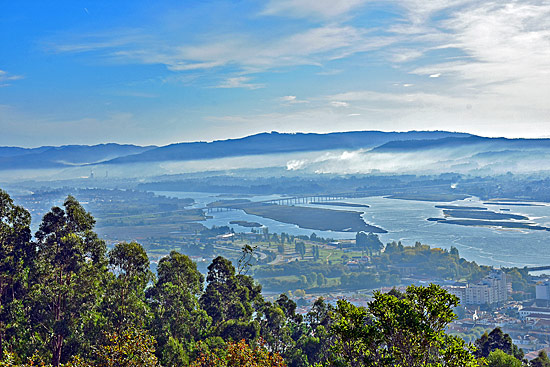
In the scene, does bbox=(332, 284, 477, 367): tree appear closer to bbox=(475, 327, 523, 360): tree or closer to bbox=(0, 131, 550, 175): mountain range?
bbox=(475, 327, 523, 360): tree

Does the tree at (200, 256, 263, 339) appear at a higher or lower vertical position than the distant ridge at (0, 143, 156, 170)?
lower

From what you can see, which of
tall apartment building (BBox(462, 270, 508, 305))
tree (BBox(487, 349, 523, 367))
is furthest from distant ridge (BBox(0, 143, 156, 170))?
tree (BBox(487, 349, 523, 367))

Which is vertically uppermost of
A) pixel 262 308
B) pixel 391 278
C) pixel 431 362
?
pixel 431 362

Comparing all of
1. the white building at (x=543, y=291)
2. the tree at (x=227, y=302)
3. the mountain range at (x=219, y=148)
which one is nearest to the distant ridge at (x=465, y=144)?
the mountain range at (x=219, y=148)

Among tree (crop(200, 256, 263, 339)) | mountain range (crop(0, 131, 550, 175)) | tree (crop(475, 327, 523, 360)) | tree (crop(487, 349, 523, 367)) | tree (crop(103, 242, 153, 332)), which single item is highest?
mountain range (crop(0, 131, 550, 175))

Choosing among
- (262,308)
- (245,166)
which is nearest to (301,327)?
(262,308)

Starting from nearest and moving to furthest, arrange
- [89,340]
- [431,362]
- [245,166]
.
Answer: [431,362] → [89,340] → [245,166]

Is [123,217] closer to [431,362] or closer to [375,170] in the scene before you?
[431,362]
